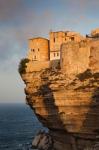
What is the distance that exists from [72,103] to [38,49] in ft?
35.9

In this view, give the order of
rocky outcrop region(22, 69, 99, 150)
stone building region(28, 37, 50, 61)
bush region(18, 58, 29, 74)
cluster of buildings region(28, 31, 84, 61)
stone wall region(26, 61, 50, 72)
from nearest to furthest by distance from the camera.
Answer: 1. rocky outcrop region(22, 69, 99, 150)
2. stone wall region(26, 61, 50, 72)
3. cluster of buildings region(28, 31, 84, 61)
4. bush region(18, 58, 29, 74)
5. stone building region(28, 37, 50, 61)

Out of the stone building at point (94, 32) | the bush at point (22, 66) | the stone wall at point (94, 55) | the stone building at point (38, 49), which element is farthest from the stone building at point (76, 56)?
the bush at point (22, 66)

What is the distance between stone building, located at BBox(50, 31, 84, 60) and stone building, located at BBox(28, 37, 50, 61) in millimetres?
1082

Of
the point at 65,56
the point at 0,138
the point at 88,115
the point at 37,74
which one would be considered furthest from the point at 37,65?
the point at 0,138

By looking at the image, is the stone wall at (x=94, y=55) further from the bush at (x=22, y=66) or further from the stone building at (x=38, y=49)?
the bush at (x=22, y=66)

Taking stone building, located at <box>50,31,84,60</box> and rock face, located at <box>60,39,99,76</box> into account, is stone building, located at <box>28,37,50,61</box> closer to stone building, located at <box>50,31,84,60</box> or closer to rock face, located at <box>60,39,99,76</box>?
stone building, located at <box>50,31,84,60</box>

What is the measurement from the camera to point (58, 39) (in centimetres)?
5184

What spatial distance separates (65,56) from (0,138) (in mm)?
30174

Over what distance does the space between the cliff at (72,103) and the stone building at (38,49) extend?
3.89 metres

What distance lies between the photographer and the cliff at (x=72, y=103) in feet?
143

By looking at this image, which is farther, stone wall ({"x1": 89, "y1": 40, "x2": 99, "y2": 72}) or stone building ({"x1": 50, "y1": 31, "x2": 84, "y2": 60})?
stone building ({"x1": 50, "y1": 31, "x2": 84, "y2": 60})

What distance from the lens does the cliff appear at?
43500 mm

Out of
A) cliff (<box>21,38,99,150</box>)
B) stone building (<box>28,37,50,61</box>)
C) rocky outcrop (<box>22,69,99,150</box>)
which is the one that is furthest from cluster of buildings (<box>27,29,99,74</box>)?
rocky outcrop (<box>22,69,99,150</box>)

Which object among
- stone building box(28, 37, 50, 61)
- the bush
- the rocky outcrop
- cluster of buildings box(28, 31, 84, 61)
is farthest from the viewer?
stone building box(28, 37, 50, 61)
